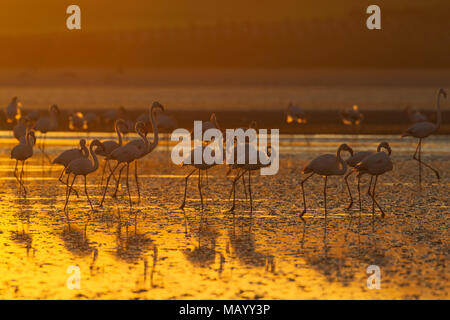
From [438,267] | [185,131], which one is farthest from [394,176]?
[185,131]

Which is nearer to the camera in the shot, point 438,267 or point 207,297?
point 207,297

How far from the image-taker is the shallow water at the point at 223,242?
905 cm

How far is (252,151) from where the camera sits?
44.2 feet

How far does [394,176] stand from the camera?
18047 mm

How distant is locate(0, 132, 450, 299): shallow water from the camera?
29.7 feet

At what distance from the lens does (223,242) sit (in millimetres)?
11320

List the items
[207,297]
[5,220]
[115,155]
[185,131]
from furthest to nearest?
[185,131] < [115,155] < [5,220] < [207,297]

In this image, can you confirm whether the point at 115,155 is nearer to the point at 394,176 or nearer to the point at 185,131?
the point at 394,176

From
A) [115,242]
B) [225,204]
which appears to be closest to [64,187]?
[225,204]

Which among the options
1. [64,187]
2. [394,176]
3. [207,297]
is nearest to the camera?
[207,297]

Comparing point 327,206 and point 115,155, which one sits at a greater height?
point 115,155

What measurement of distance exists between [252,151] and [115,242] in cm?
316

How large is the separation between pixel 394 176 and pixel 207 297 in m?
10.2

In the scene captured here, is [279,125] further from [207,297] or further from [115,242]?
[207,297]
